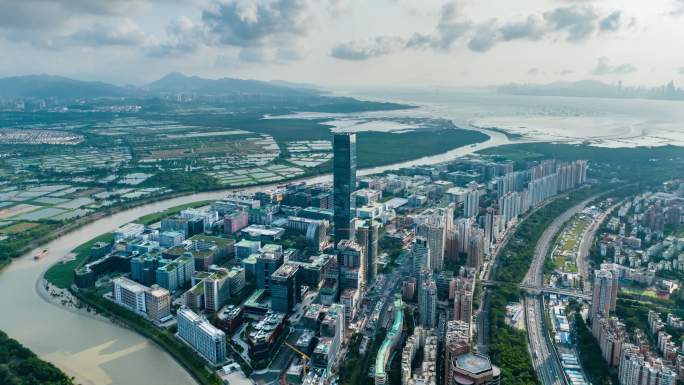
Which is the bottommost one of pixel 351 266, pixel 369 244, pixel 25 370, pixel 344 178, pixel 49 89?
pixel 25 370

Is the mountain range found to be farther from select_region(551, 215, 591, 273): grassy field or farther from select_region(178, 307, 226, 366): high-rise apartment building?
select_region(178, 307, 226, 366): high-rise apartment building

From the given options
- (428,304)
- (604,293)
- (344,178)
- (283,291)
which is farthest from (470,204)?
(283,291)

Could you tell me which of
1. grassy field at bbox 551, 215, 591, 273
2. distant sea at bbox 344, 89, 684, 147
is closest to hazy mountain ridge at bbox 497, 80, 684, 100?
distant sea at bbox 344, 89, 684, 147

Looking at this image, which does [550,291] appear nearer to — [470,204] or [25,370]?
[470,204]

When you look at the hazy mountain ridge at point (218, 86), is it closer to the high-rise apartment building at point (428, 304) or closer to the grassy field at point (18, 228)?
the grassy field at point (18, 228)

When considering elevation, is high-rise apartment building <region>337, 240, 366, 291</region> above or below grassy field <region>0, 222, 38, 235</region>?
above

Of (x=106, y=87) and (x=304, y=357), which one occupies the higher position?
(x=106, y=87)
